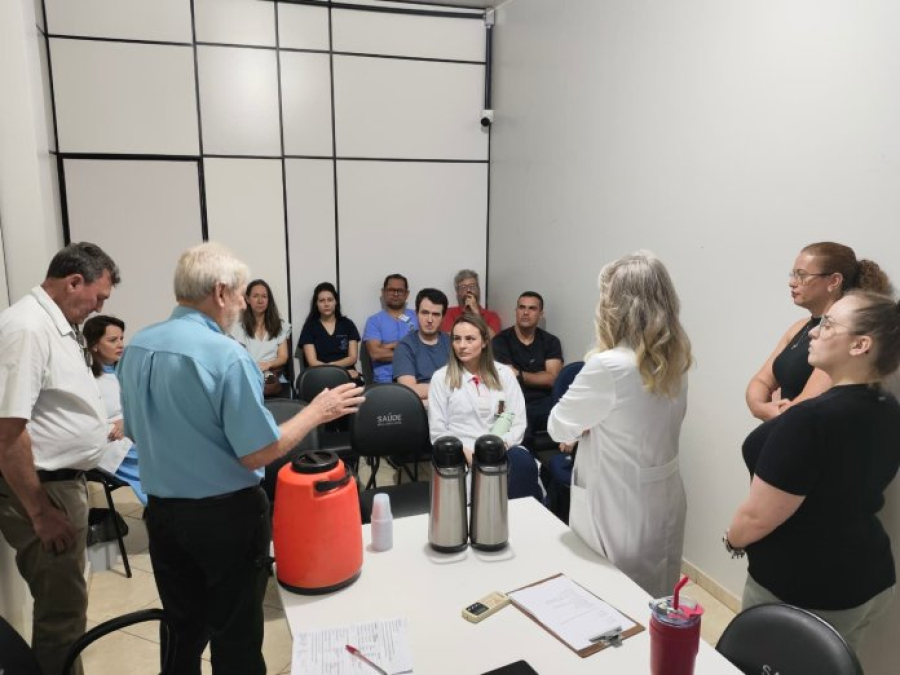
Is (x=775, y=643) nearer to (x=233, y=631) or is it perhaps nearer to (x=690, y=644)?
(x=690, y=644)

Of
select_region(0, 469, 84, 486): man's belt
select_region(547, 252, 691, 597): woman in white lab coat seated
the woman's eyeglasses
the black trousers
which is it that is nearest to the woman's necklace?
select_region(547, 252, 691, 597): woman in white lab coat seated

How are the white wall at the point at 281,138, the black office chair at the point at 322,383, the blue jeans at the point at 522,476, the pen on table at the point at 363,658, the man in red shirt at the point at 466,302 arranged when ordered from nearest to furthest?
1. the pen on table at the point at 363,658
2. the blue jeans at the point at 522,476
3. the black office chair at the point at 322,383
4. the white wall at the point at 281,138
5. the man in red shirt at the point at 466,302

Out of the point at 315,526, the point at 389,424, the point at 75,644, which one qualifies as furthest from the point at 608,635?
the point at 389,424

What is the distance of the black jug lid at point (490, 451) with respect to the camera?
68.2 inches

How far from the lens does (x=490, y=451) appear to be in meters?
1.73

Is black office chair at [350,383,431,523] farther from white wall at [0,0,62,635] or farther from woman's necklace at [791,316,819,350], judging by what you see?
woman's necklace at [791,316,819,350]

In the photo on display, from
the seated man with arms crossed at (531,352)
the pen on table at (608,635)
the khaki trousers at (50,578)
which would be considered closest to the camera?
the pen on table at (608,635)

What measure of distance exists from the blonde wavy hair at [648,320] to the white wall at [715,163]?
88 centimetres

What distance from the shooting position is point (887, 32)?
213 centimetres

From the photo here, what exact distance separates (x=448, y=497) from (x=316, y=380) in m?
2.47

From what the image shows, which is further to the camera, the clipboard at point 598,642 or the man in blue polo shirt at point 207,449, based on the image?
the man in blue polo shirt at point 207,449

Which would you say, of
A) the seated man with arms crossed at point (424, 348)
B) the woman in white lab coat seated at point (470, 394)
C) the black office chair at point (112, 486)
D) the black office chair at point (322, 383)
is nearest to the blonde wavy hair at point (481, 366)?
the woman in white lab coat seated at point (470, 394)

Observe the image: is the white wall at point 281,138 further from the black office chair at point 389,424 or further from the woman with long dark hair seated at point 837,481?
the woman with long dark hair seated at point 837,481

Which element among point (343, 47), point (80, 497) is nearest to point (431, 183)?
point (343, 47)
